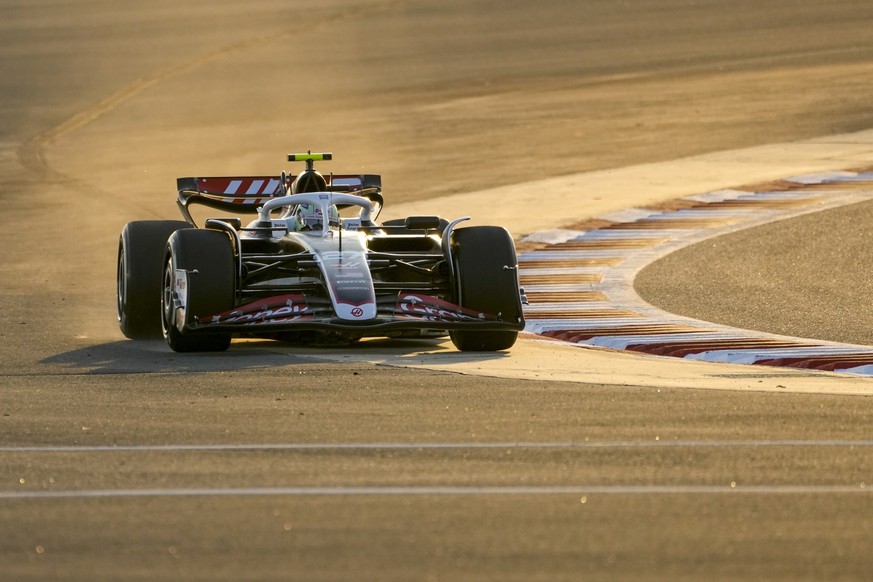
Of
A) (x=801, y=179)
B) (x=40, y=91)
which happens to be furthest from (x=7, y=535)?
(x=40, y=91)

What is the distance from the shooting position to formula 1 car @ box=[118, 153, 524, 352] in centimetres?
1246

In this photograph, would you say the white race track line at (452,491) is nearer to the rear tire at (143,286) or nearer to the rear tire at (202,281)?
the rear tire at (202,281)

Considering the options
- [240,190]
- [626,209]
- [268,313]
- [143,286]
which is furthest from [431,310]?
[626,209]

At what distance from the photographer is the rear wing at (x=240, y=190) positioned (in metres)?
15.3

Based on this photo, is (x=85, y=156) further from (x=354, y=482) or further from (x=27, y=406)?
(x=354, y=482)

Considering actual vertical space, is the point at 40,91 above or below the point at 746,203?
above

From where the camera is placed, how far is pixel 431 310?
1264 centimetres

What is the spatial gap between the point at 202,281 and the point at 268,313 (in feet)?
1.78

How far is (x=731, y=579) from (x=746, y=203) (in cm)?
1706

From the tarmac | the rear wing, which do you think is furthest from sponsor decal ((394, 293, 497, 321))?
the rear wing

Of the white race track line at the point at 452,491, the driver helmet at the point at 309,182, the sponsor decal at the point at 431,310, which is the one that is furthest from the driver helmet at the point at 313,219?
the white race track line at the point at 452,491

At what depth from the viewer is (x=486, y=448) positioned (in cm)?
820

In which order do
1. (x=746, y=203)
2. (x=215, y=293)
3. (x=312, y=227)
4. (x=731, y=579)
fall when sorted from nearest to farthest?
(x=731, y=579), (x=215, y=293), (x=312, y=227), (x=746, y=203)

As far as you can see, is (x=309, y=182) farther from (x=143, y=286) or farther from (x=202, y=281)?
(x=202, y=281)
